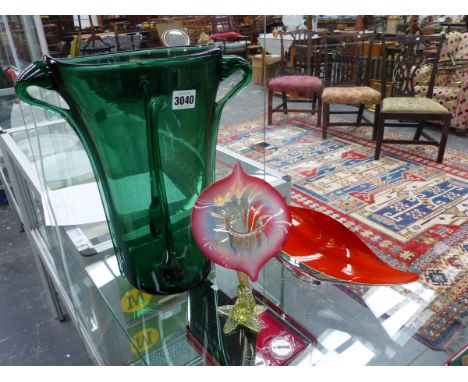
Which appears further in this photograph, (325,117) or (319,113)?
(319,113)

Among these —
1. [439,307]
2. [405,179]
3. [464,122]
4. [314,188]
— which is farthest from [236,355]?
[464,122]

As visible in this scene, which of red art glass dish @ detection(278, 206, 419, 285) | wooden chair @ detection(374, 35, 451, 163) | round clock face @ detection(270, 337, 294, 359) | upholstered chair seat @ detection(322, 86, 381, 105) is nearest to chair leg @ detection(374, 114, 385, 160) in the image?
wooden chair @ detection(374, 35, 451, 163)

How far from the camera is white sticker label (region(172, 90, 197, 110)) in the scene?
43 cm

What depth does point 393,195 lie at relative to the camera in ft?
7.23

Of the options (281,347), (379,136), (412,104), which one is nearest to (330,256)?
(281,347)

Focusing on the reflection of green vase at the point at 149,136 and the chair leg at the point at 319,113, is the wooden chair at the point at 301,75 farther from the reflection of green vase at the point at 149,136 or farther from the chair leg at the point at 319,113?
the reflection of green vase at the point at 149,136

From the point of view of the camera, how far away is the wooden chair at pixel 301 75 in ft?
11.0

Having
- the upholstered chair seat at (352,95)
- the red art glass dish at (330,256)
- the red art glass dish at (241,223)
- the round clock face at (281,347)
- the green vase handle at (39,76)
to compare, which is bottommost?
the upholstered chair seat at (352,95)

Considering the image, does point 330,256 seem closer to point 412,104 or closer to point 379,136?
point 379,136

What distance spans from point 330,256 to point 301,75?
3080mm

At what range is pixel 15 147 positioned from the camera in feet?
3.65

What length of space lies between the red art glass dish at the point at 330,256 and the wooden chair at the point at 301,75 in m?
2.74

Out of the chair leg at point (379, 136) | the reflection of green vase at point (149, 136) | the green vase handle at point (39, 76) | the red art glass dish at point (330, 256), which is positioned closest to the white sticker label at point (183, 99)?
the reflection of green vase at point (149, 136)

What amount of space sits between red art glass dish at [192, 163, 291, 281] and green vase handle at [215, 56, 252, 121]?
0.33 feet
